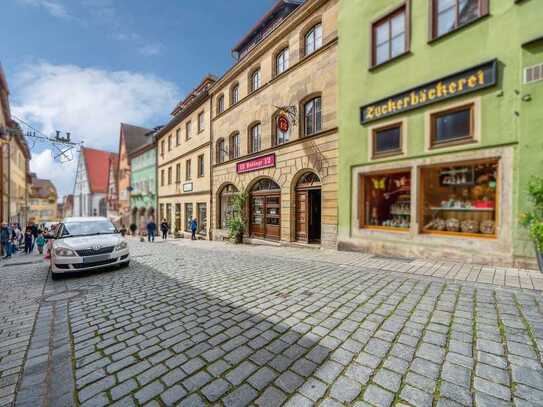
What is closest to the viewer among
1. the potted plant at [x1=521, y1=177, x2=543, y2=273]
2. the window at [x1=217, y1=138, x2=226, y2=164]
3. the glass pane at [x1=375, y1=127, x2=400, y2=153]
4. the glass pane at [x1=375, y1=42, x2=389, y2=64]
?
the potted plant at [x1=521, y1=177, x2=543, y2=273]

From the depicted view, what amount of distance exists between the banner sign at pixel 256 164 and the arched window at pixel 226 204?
162 centimetres

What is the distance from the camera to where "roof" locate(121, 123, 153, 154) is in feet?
107

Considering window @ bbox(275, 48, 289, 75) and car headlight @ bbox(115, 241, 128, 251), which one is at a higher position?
window @ bbox(275, 48, 289, 75)

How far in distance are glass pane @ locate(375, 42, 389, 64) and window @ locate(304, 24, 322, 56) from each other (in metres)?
2.84


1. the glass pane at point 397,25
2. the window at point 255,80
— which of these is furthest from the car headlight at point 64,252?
the window at point 255,80

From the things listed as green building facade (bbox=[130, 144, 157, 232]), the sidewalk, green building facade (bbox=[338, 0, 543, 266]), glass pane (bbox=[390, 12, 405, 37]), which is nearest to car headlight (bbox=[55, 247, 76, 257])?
the sidewalk

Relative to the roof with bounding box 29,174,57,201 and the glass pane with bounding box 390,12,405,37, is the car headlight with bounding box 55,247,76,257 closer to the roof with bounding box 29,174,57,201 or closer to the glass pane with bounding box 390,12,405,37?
the glass pane with bounding box 390,12,405,37

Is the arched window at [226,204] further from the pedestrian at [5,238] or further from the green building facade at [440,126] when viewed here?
the pedestrian at [5,238]

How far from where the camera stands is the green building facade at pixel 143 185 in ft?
85.1

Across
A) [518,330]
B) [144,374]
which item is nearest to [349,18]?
[518,330]

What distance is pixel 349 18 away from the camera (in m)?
9.14

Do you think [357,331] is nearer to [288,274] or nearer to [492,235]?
[288,274]

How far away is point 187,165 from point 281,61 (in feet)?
37.6

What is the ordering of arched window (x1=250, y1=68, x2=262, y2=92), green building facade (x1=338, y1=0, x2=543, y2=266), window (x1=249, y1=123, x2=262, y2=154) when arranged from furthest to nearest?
arched window (x1=250, y1=68, x2=262, y2=92) → window (x1=249, y1=123, x2=262, y2=154) → green building facade (x1=338, y1=0, x2=543, y2=266)
